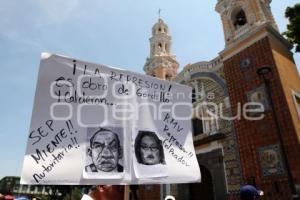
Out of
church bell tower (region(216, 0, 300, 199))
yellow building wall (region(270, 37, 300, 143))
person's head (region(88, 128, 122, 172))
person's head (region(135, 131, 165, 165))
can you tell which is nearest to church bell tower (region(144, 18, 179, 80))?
church bell tower (region(216, 0, 300, 199))

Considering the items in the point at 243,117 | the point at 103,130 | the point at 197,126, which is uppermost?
the point at 197,126

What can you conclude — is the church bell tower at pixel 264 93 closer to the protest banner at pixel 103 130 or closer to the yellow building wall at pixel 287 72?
the yellow building wall at pixel 287 72

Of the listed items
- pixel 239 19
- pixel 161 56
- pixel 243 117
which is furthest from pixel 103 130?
pixel 161 56

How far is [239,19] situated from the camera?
48.4 ft

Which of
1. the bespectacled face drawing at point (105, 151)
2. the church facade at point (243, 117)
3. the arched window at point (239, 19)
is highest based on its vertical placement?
the arched window at point (239, 19)

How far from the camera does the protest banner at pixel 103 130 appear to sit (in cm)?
287

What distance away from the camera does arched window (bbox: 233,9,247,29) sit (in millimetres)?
14658

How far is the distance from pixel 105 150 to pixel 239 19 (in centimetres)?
1408

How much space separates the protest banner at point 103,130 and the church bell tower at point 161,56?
15.7m

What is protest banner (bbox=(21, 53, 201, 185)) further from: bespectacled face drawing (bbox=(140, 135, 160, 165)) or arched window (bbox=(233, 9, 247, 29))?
arched window (bbox=(233, 9, 247, 29))

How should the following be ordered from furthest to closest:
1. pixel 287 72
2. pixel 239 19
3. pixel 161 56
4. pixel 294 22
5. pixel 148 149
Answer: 1. pixel 161 56
2. pixel 239 19
3. pixel 287 72
4. pixel 294 22
5. pixel 148 149

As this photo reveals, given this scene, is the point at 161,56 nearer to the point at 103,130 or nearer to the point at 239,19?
the point at 239,19

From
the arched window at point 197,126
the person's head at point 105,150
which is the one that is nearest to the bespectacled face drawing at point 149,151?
the person's head at point 105,150

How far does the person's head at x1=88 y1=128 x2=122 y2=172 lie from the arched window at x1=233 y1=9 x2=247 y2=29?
13.6 metres
